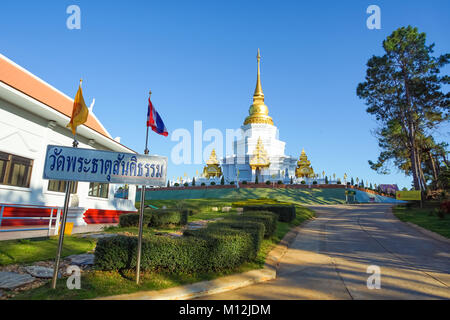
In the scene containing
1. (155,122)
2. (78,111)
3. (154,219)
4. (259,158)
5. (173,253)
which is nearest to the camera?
(173,253)

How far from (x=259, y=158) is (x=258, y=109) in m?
13.1

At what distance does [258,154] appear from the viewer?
4647 centimetres

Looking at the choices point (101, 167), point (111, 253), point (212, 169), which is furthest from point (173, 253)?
point (212, 169)

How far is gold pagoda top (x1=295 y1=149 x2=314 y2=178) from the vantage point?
157 feet

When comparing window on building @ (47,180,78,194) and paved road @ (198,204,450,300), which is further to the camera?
window on building @ (47,180,78,194)

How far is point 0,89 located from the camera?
8320mm

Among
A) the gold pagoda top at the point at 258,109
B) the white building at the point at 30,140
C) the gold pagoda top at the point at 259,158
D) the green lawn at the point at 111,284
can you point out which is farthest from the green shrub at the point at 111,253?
the gold pagoda top at the point at 258,109

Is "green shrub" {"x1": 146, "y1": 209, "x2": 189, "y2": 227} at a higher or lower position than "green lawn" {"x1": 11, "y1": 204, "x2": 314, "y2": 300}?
higher

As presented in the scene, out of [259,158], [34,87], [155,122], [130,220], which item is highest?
[259,158]

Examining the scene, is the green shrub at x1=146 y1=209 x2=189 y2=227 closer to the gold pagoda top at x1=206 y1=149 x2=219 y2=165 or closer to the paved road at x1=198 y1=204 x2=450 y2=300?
the paved road at x1=198 y1=204 x2=450 y2=300

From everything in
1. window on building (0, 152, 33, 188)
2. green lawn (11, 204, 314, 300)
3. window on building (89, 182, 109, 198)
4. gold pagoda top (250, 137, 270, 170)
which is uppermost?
gold pagoda top (250, 137, 270, 170)

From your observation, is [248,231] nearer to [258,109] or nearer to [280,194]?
[280,194]

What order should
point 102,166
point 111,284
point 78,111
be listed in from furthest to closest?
point 78,111, point 102,166, point 111,284

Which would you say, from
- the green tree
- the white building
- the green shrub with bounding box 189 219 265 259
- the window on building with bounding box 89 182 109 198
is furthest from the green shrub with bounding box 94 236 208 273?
the green tree
